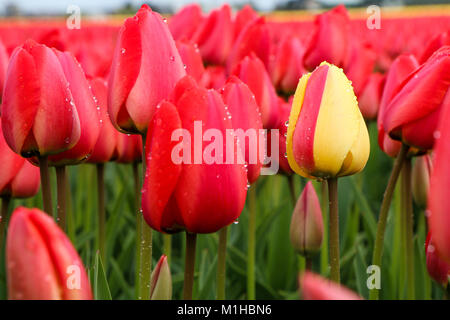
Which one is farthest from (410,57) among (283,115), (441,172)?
(441,172)

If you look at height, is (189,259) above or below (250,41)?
below

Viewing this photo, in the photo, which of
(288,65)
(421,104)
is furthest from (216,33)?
(421,104)

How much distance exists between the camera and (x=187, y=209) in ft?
2.32

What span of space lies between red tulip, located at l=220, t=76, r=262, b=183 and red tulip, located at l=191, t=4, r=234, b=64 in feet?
3.53

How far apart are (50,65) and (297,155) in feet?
1.15

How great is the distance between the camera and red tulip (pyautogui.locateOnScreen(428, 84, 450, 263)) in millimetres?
516

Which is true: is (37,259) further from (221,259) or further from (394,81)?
(394,81)

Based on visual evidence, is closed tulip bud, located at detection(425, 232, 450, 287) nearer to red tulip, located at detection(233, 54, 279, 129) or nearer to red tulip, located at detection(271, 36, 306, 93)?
red tulip, located at detection(233, 54, 279, 129)

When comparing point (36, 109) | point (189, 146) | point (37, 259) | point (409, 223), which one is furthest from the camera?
point (409, 223)

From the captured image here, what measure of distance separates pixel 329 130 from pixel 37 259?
49 cm

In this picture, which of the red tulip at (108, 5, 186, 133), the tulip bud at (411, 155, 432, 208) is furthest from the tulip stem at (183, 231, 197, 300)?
the tulip bud at (411, 155, 432, 208)

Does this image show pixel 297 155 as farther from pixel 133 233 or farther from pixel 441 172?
pixel 133 233

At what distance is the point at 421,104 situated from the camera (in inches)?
35.4

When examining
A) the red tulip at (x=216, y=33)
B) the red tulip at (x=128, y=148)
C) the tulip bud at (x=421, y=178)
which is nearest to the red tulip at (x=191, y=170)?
the red tulip at (x=128, y=148)
